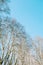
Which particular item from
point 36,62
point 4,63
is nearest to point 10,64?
point 4,63

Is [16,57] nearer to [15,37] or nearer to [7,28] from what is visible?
[15,37]

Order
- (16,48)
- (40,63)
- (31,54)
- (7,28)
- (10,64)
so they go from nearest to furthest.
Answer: (7,28), (10,64), (16,48), (31,54), (40,63)

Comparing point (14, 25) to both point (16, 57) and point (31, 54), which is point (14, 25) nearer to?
point (16, 57)

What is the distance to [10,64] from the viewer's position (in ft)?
52.3

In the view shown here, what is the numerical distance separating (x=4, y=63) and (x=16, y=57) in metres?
2.50

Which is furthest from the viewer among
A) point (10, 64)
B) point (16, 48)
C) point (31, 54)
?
point (31, 54)

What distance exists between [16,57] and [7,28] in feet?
12.0

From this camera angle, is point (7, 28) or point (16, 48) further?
point (16, 48)

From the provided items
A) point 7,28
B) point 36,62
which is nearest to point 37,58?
point 36,62

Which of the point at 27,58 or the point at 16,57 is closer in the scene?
the point at 16,57

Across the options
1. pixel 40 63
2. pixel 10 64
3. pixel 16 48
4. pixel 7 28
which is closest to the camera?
pixel 7 28

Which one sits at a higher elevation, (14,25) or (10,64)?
(14,25)

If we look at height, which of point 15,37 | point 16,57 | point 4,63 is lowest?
point 4,63

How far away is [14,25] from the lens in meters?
15.7
